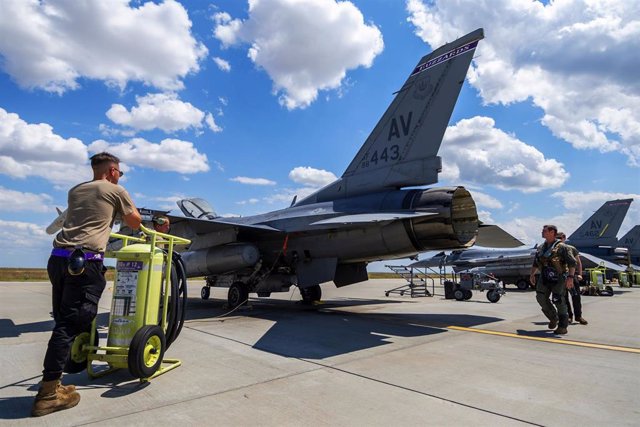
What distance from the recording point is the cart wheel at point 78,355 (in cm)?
323

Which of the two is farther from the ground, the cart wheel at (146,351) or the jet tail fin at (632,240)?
the jet tail fin at (632,240)

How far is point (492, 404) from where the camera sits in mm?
2846

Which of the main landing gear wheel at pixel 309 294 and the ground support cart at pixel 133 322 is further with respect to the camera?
the main landing gear wheel at pixel 309 294

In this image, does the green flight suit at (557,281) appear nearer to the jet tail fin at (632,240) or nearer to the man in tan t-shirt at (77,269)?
the man in tan t-shirt at (77,269)

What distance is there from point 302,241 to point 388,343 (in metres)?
3.89

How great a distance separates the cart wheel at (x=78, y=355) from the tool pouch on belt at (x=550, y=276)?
649 cm

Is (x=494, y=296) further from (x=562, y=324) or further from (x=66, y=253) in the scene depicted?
(x=66, y=253)

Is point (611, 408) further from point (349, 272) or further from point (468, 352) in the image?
point (349, 272)

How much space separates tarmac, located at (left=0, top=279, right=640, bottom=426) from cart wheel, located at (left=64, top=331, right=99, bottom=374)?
0.57 ft

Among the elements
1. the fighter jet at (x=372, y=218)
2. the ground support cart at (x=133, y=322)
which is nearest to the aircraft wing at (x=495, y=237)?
the fighter jet at (x=372, y=218)

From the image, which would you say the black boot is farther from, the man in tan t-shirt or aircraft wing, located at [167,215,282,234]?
the man in tan t-shirt

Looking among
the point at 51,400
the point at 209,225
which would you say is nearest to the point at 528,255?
the point at 209,225

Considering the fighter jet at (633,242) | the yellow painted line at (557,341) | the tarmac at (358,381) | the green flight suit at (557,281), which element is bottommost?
the yellow painted line at (557,341)

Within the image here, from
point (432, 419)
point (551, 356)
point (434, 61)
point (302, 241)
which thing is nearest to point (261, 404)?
point (432, 419)
